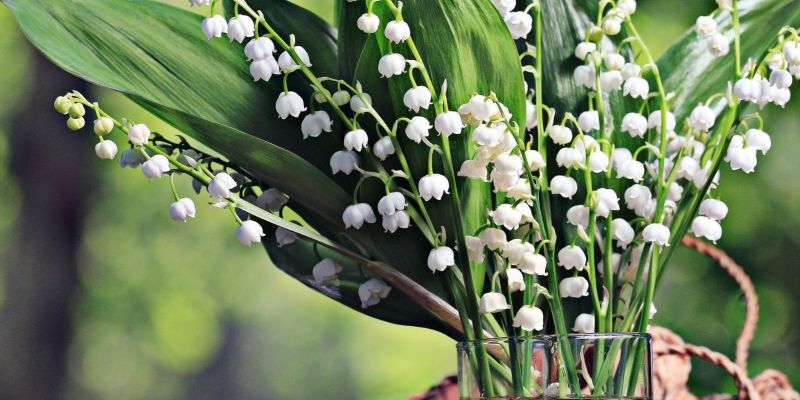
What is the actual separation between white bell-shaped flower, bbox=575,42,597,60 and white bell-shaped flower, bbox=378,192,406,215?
6.5 inches

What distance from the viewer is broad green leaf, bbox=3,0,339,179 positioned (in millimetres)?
538

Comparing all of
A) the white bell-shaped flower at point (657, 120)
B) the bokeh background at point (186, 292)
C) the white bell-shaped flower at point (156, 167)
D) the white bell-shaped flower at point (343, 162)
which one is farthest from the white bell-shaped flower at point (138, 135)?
the bokeh background at point (186, 292)

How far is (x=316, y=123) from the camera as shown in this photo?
539 millimetres

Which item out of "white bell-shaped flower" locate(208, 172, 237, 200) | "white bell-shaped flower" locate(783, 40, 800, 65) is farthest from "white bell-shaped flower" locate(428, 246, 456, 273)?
"white bell-shaped flower" locate(783, 40, 800, 65)

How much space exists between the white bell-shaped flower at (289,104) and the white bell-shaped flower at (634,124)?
21 cm

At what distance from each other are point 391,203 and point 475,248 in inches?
2.5

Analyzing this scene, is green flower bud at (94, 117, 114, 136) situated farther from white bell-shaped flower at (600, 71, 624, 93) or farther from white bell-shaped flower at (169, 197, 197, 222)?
white bell-shaped flower at (600, 71, 624, 93)

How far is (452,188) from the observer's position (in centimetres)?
52

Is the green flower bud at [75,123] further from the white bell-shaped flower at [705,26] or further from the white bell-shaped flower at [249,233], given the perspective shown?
the white bell-shaped flower at [705,26]

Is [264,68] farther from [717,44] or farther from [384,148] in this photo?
[717,44]

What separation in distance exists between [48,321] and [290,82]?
1.42 metres

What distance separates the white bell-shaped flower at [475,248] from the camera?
1.77ft

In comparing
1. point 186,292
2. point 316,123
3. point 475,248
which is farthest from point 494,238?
point 186,292

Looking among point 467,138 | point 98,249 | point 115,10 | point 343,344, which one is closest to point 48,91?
point 98,249
